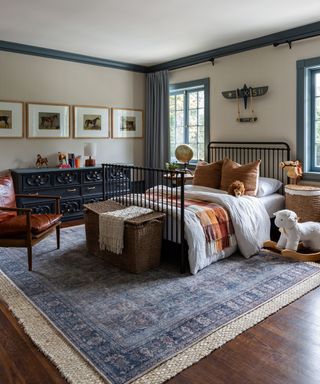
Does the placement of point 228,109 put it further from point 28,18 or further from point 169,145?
point 28,18

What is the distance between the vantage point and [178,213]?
11.4 feet

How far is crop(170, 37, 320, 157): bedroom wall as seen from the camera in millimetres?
4629

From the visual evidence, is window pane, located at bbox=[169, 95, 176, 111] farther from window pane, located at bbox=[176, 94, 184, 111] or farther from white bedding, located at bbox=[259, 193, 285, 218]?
white bedding, located at bbox=[259, 193, 285, 218]

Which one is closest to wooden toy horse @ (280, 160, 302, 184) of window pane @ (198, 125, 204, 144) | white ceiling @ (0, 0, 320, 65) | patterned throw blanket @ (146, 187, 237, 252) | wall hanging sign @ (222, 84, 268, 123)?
wall hanging sign @ (222, 84, 268, 123)

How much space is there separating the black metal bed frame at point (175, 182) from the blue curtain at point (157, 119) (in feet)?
1.14

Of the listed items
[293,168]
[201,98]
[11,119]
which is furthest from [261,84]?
[11,119]

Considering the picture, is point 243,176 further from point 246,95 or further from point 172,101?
point 172,101

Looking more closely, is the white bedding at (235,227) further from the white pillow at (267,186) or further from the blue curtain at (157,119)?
the blue curtain at (157,119)

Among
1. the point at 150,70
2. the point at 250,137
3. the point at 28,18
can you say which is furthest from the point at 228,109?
the point at 28,18

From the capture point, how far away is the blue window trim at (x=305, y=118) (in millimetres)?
4484

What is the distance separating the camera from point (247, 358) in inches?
82.2

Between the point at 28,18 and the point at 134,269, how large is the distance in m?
3.04

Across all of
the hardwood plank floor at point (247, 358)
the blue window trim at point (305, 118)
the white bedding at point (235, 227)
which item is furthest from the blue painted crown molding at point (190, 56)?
the hardwood plank floor at point (247, 358)

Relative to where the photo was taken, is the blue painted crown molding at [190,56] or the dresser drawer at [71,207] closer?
the blue painted crown molding at [190,56]
